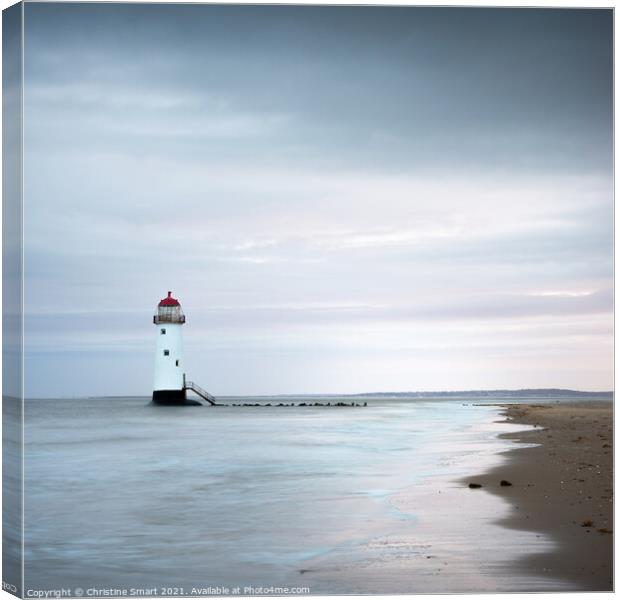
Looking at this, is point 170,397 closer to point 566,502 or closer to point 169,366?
point 169,366

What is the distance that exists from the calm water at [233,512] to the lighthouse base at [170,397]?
7.19m

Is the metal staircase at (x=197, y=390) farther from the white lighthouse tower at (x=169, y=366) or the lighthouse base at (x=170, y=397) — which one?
the white lighthouse tower at (x=169, y=366)

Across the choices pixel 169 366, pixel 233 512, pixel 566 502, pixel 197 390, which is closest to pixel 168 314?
pixel 169 366

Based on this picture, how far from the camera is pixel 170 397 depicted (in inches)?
846

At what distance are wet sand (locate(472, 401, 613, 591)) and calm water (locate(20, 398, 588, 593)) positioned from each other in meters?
0.19

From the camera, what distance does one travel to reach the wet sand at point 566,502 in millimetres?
4883

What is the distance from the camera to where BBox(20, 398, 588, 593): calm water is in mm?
5074

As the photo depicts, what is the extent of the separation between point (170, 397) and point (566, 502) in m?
16.2

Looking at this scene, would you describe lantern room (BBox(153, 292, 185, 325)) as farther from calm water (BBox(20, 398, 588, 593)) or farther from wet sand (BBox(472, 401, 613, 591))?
wet sand (BBox(472, 401, 613, 591))

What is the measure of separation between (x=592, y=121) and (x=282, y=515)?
332 cm

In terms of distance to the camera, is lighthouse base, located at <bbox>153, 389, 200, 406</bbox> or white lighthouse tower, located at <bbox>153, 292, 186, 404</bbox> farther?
lighthouse base, located at <bbox>153, 389, 200, 406</bbox>

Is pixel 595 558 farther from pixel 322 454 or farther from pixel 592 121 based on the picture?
pixel 322 454

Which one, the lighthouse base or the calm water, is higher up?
the lighthouse base

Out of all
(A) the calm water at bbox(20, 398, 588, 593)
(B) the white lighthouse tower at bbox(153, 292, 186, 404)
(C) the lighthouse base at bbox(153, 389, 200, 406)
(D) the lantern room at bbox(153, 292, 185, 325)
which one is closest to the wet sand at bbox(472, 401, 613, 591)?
(A) the calm water at bbox(20, 398, 588, 593)
